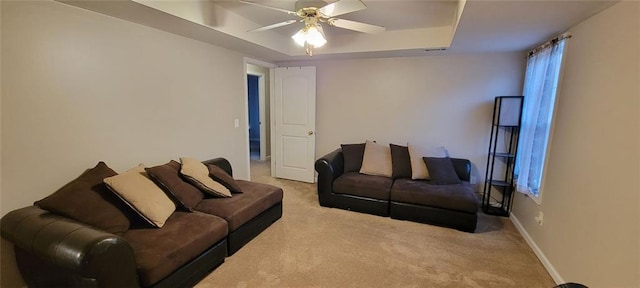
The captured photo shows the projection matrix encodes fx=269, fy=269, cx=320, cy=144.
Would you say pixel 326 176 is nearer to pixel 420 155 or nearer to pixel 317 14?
pixel 420 155

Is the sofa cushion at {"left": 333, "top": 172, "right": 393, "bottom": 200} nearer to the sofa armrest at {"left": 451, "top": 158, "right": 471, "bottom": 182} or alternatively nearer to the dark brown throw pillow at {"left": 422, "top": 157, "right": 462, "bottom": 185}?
Result: the dark brown throw pillow at {"left": 422, "top": 157, "right": 462, "bottom": 185}

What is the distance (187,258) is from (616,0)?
3435mm

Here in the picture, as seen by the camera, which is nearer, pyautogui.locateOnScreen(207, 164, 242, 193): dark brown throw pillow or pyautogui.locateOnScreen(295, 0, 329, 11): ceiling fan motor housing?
pyautogui.locateOnScreen(295, 0, 329, 11): ceiling fan motor housing

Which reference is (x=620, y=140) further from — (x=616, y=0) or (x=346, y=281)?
(x=346, y=281)

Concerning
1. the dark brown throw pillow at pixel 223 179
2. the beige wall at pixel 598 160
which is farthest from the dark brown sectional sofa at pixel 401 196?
the dark brown throw pillow at pixel 223 179

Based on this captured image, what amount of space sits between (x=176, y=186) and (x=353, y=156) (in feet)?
8.23

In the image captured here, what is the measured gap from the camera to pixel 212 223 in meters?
2.34

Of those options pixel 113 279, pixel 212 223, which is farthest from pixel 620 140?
pixel 113 279

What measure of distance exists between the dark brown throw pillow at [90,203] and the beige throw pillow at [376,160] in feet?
9.65

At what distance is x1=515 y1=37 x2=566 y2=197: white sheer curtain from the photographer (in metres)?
2.54

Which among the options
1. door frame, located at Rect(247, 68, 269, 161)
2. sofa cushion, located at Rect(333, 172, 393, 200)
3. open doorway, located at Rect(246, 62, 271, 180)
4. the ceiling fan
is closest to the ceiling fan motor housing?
the ceiling fan

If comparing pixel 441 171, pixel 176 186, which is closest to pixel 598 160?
pixel 441 171

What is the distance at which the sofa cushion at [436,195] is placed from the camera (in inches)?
122

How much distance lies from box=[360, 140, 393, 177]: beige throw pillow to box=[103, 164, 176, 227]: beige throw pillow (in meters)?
2.63
